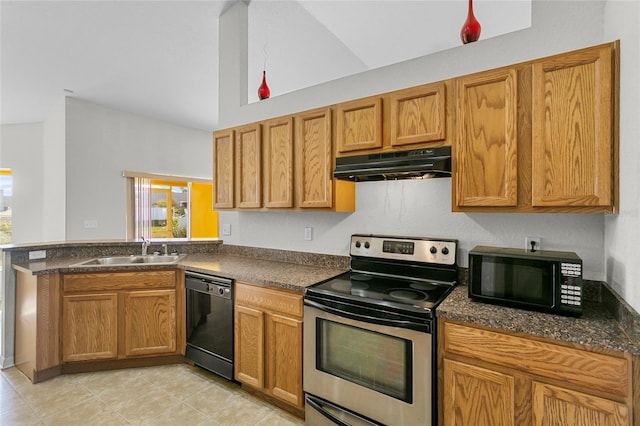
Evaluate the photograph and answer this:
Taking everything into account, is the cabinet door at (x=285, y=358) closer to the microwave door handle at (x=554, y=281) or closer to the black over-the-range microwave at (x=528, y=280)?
the black over-the-range microwave at (x=528, y=280)

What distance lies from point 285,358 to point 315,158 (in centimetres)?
143

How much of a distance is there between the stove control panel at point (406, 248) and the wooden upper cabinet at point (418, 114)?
68 centimetres

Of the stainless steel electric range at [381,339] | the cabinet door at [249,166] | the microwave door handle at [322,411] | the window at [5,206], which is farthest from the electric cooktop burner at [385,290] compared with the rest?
the window at [5,206]

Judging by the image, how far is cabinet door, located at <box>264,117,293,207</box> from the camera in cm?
250

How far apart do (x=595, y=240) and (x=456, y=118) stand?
3.28 feet

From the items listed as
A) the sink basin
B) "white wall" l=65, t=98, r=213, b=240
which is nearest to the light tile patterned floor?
the sink basin

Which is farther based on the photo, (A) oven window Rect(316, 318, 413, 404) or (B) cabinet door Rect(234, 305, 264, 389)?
(B) cabinet door Rect(234, 305, 264, 389)

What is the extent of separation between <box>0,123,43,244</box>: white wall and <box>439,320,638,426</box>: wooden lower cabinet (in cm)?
628

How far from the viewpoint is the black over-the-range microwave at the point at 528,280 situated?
1.44m

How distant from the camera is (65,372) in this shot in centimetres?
264

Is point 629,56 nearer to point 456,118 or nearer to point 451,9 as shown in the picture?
point 456,118

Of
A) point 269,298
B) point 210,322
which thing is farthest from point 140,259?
point 269,298

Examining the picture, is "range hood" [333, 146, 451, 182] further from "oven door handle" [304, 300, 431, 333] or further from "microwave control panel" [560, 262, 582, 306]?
"oven door handle" [304, 300, 431, 333]

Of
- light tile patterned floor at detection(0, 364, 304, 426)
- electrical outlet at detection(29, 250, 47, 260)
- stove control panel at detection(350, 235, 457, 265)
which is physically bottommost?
light tile patterned floor at detection(0, 364, 304, 426)
